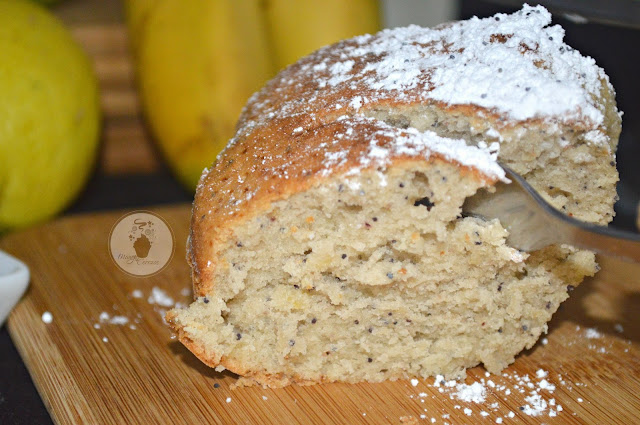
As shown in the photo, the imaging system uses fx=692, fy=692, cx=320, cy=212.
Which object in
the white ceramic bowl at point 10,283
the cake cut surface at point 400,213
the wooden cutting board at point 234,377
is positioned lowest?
the wooden cutting board at point 234,377

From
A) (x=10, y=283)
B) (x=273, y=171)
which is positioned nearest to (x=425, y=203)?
(x=273, y=171)

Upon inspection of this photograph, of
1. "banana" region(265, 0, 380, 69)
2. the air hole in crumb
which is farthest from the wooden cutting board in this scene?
"banana" region(265, 0, 380, 69)

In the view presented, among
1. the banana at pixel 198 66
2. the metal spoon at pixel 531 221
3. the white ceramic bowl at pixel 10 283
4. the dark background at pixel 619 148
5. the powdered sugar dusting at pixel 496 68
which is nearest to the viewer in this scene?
the metal spoon at pixel 531 221

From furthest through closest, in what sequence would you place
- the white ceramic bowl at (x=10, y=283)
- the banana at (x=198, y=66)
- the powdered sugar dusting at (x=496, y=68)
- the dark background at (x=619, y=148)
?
the dark background at (x=619, y=148) → the banana at (x=198, y=66) → the white ceramic bowl at (x=10, y=283) → the powdered sugar dusting at (x=496, y=68)

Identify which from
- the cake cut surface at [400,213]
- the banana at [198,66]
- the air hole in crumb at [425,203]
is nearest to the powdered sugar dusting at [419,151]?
the cake cut surface at [400,213]

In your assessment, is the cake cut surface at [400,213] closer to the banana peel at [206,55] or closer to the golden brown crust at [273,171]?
the golden brown crust at [273,171]

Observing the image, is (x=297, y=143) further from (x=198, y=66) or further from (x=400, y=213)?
(x=198, y=66)

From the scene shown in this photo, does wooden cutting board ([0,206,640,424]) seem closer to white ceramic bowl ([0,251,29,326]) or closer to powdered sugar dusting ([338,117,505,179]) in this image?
white ceramic bowl ([0,251,29,326])
